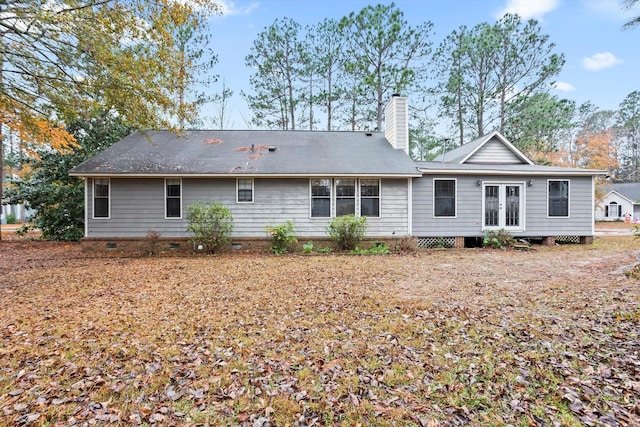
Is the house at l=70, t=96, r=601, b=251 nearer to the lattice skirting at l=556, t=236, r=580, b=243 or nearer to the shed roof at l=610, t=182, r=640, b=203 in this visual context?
the lattice skirting at l=556, t=236, r=580, b=243

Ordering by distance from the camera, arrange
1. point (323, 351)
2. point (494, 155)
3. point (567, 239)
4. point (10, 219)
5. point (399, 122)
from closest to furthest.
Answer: point (323, 351) → point (567, 239) → point (399, 122) → point (494, 155) → point (10, 219)

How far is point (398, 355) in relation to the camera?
3.19 meters

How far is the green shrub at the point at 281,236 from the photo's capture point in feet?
33.0

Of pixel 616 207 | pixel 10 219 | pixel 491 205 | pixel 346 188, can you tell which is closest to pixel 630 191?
pixel 616 207

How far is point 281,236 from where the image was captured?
10.1m

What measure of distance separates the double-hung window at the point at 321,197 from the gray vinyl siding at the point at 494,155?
834cm

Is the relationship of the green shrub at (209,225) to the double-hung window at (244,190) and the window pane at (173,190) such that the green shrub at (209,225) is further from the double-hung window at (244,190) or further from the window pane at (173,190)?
the window pane at (173,190)

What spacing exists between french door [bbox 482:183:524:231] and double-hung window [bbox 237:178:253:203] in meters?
8.51

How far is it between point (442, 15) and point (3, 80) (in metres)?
20.5

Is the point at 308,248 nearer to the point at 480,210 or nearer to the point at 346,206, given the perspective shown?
the point at 346,206

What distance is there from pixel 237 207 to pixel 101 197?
4595 millimetres

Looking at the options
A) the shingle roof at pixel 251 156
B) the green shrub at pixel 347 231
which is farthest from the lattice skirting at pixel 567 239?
the green shrub at pixel 347 231

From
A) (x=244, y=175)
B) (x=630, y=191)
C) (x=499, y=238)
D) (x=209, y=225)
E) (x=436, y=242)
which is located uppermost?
(x=630, y=191)

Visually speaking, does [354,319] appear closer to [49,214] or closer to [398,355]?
[398,355]
